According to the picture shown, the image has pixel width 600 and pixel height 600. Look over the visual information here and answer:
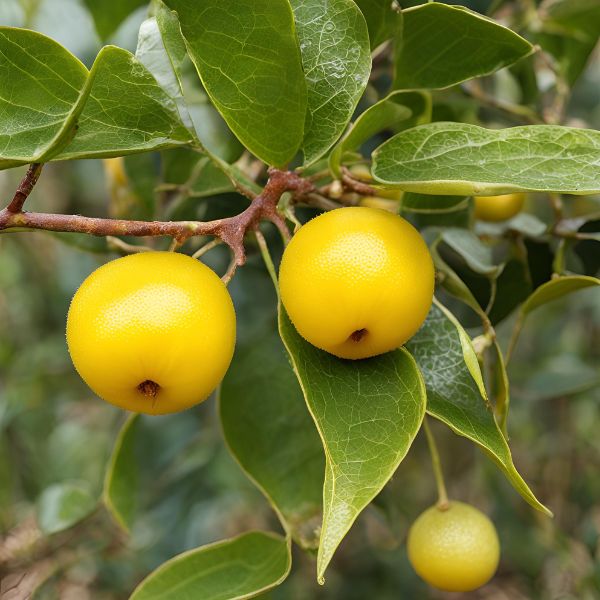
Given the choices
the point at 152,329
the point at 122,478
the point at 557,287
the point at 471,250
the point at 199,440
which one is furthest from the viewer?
the point at 199,440

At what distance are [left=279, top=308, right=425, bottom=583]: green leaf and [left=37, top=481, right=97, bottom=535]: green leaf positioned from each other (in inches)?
31.2

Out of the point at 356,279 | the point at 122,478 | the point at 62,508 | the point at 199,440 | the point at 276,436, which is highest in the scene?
the point at 356,279

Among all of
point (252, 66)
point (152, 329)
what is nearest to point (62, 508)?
point (152, 329)

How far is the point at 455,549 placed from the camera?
34.5 inches

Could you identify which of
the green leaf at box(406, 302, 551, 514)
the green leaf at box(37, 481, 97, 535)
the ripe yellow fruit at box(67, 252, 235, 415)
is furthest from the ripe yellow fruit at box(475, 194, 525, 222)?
the green leaf at box(37, 481, 97, 535)

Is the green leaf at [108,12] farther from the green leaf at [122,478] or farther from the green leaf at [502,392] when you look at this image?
the green leaf at [502,392]

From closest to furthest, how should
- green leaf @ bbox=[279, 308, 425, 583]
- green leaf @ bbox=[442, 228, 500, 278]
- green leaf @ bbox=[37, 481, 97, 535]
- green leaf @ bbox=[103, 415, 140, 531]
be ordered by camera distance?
green leaf @ bbox=[279, 308, 425, 583]
green leaf @ bbox=[442, 228, 500, 278]
green leaf @ bbox=[103, 415, 140, 531]
green leaf @ bbox=[37, 481, 97, 535]

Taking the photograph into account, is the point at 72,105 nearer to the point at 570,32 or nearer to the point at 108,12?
the point at 108,12

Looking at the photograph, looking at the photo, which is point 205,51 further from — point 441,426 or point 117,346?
point 441,426

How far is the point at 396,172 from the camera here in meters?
0.68

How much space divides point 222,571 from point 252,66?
57cm

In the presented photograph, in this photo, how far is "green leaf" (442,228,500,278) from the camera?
0.92 m

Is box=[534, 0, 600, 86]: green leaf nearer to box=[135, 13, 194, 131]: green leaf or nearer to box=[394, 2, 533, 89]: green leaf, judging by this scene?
box=[394, 2, 533, 89]: green leaf

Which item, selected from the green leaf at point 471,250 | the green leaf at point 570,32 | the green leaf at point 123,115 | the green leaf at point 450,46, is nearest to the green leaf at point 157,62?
the green leaf at point 123,115
